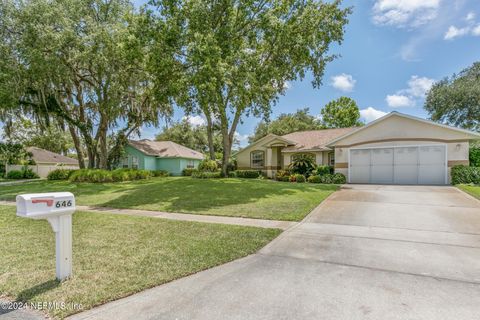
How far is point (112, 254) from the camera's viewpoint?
15.3ft

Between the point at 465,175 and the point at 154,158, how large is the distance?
26.5 metres

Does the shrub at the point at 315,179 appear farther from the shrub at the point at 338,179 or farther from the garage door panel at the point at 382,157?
the garage door panel at the point at 382,157

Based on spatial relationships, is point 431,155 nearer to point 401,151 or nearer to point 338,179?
point 401,151

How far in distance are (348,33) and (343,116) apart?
68.5 feet

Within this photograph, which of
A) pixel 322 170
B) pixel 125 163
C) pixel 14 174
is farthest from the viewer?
pixel 125 163

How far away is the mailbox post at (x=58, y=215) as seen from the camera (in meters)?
3.31

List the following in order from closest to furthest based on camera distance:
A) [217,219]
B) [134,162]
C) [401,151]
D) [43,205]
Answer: [43,205] < [217,219] < [401,151] < [134,162]

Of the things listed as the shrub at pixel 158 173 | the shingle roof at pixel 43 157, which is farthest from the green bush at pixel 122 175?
the shingle roof at pixel 43 157

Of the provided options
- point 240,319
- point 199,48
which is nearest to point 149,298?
point 240,319

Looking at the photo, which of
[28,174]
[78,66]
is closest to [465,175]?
[78,66]

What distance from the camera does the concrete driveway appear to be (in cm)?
292

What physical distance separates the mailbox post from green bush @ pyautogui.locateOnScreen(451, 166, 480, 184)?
18830 mm

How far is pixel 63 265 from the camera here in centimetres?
366

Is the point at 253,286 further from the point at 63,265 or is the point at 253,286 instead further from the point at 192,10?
the point at 192,10
